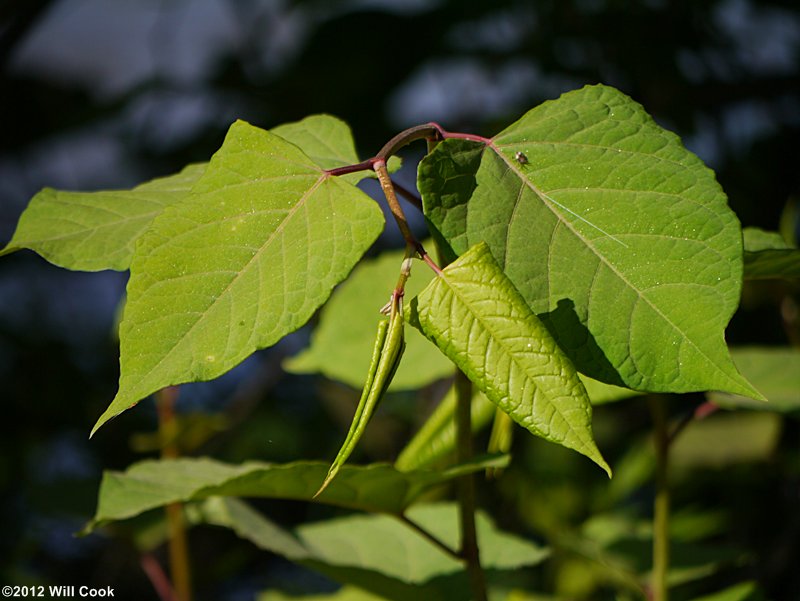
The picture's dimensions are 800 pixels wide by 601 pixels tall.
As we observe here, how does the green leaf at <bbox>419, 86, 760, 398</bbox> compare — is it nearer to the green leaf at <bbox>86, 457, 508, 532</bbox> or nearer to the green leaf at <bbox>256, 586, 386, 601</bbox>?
the green leaf at <bbox>86, 457, 508, 532</bbox>

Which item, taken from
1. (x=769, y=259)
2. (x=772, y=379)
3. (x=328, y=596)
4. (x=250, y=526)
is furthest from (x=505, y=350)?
(x=328, y=596)

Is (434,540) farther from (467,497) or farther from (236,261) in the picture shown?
(236,261)

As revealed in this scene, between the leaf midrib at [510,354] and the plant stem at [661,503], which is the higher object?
the leaf midrib at [510,354]

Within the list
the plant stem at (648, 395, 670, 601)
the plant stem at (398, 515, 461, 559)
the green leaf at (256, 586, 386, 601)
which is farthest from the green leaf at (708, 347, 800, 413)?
the green leaf at (256, 586, 386, 601)

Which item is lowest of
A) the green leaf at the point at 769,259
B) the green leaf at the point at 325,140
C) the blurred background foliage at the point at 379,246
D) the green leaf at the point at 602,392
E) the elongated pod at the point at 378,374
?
the blurred background foliage at the point at 379,246

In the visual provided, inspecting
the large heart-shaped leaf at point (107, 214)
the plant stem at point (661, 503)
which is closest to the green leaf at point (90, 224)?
the large heart-shaped leaf at point (107, 214)

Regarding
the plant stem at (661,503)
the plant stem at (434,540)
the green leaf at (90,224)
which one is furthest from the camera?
the plant stem at (661,503)

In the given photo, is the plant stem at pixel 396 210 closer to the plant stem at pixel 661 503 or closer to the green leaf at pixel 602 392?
the green leaf at pixel 602 392
